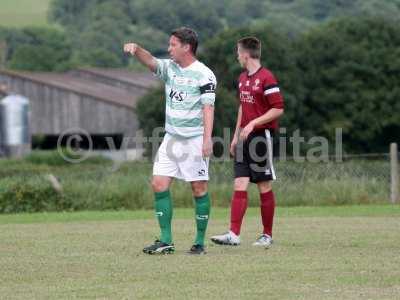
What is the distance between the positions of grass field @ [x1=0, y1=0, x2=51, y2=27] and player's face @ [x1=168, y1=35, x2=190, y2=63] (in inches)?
6493

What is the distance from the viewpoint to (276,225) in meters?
16.4

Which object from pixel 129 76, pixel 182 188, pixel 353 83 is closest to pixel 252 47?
pixel 182 188

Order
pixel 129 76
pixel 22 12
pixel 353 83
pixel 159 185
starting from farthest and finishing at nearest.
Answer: pixel 22 12
pixel 129 76
pixel 353 83
pixel 159 185

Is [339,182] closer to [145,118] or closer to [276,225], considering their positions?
[276,225]

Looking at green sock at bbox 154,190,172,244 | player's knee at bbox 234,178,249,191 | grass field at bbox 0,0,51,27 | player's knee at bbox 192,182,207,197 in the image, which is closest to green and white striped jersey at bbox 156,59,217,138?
player's knee at bbox 192,182,207,197

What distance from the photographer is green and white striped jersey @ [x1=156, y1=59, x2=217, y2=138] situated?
1164 cm

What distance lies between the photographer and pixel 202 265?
412 inches

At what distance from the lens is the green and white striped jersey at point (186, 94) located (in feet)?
38.2

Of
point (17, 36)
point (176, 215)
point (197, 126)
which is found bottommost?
point (176, 215)

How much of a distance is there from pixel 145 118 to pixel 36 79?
20153 mm

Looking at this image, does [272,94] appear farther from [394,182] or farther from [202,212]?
[394,182]

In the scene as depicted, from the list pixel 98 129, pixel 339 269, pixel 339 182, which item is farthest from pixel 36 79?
pixel 339 269

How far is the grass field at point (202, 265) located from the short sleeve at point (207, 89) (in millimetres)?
1485

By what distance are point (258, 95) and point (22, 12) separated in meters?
180
